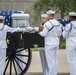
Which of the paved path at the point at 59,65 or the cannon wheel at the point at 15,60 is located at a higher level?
the cannon wheel at the point at 15,60

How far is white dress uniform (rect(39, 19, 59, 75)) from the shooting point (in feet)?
29.7

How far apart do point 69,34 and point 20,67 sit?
63.1 inches

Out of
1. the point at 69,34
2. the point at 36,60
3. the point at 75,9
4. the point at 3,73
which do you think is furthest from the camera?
the point at 75,9

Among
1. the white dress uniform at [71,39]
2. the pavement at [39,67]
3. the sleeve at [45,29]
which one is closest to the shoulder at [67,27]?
the white dress uniform at [71,39]

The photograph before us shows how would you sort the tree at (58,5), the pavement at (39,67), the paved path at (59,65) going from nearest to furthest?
the pavement at (39,67), the paved path at (59,65), the tree at (58,5)

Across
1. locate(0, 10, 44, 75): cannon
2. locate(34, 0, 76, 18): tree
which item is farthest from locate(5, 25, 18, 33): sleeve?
locate(34, 0, 76, 18): tree

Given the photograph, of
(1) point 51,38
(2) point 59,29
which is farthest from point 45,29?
(2) point 59,29

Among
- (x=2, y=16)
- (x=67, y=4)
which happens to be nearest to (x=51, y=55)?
(x=2, y=16)

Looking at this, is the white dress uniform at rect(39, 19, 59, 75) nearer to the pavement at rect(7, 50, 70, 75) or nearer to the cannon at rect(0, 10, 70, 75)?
the cannon at rect(0, 10, 70, 75)

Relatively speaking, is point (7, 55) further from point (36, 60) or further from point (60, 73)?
point (36, 60)

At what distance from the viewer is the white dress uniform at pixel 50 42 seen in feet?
29.7

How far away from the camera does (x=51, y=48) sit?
9164mm

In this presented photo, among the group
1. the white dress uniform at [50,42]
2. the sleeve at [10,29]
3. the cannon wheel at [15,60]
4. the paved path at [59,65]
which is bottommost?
the paved path at [59,65]

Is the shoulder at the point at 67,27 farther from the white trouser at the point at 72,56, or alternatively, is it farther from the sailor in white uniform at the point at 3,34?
the sailor in white uniform at the point at 3,34
